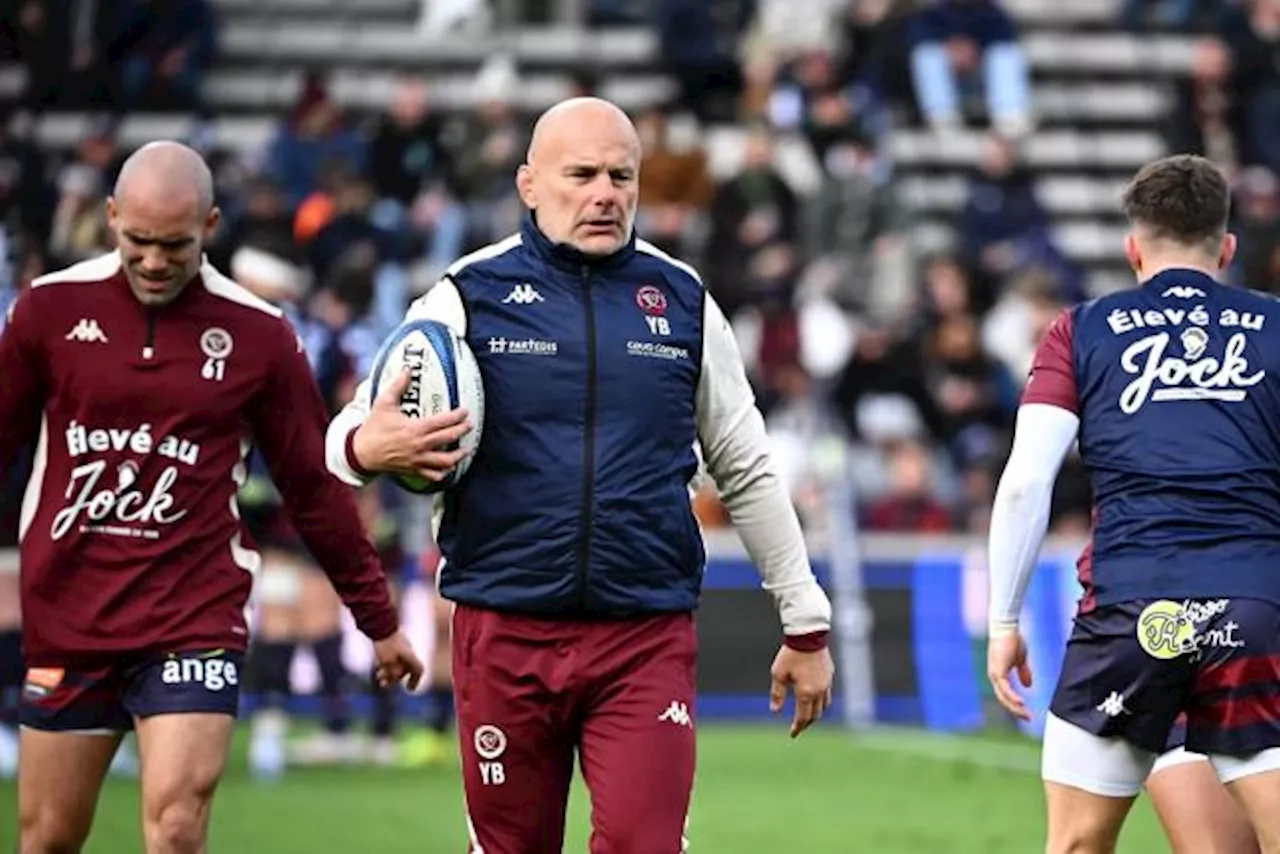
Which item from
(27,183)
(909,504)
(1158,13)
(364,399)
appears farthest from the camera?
(1158,13)

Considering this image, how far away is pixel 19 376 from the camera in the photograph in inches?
349

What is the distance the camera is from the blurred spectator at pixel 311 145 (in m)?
25.1

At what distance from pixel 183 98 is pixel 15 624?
12.4 m

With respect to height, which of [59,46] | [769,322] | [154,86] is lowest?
[769,322]

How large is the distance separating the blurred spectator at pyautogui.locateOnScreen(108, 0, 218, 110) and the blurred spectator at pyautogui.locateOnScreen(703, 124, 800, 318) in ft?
18.1

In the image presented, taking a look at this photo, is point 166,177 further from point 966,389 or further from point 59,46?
point 59,46

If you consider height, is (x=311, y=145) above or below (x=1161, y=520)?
above

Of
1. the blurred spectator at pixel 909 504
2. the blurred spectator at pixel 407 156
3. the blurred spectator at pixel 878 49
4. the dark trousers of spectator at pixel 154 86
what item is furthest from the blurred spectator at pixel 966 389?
the dark trousers of spectator at pixel 154 86

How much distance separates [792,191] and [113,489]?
16.9 m

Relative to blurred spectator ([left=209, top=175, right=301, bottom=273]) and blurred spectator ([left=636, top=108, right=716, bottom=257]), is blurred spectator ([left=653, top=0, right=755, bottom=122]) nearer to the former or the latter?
blurred spectator ([left=636, top=108, right=716, bottom=257])

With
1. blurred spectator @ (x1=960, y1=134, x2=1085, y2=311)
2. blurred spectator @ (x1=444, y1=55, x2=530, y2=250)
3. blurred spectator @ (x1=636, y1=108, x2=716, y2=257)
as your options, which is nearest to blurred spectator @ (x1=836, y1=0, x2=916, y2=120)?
blurred spectator @ (x1=960, y1=134, x2=1085, y2=311)

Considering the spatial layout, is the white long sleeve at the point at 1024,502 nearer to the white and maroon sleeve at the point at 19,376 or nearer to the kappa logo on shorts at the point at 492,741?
the kappa logo on shorts at the point at 492,741

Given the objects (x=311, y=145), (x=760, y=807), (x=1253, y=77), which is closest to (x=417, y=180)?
(x=311, y=145)

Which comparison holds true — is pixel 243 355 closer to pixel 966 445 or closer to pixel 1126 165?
pixel 966 445
